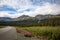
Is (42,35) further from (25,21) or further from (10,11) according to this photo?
(10,11)

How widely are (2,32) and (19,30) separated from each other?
0.30m

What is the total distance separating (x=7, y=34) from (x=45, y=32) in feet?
2.19

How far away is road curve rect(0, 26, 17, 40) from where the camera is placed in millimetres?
2432

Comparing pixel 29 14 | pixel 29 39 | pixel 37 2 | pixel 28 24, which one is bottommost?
pixel 29 39

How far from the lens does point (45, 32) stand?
2504mm

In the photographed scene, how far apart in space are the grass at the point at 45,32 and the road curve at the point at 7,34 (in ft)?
0.61

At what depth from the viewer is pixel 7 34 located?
8.02ft

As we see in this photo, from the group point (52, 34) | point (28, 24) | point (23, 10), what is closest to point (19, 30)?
point (28, 24)

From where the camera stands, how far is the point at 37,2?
2549 mm

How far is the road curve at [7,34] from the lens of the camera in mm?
2432

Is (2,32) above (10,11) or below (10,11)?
below

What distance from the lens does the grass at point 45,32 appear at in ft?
8.13

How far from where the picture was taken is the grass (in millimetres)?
2477

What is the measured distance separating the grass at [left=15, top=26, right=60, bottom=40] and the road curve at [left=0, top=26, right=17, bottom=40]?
187mm
